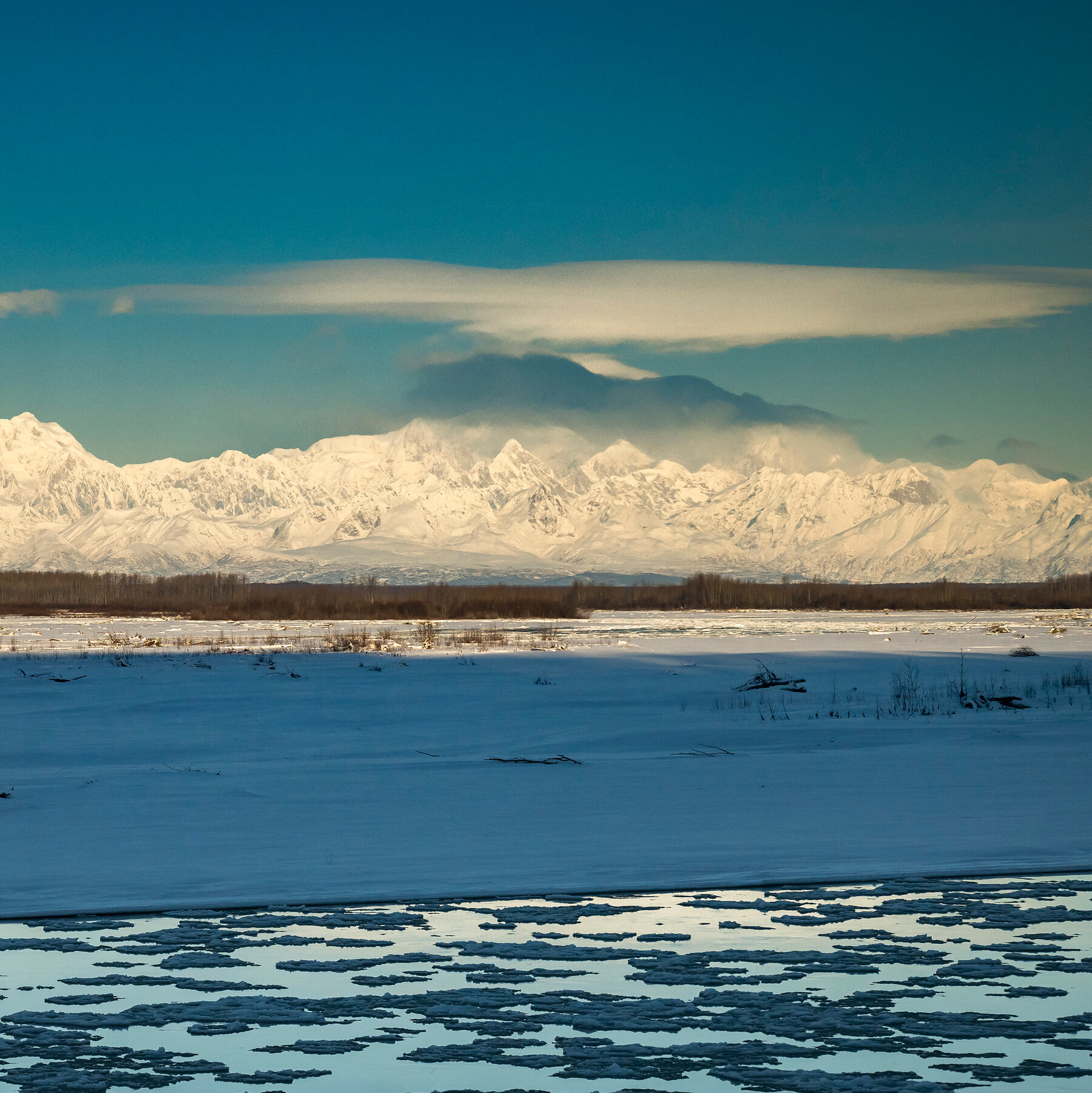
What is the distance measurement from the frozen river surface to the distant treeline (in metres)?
68.2

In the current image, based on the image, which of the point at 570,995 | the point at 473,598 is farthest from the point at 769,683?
the point at 473,598

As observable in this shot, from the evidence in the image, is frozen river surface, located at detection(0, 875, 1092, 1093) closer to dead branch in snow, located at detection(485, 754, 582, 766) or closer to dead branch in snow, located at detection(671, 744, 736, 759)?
dead branch in snow, located at detection(485, 754, 582, 766)

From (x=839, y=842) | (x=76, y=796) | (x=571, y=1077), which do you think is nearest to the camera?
(x=571, y=1077)

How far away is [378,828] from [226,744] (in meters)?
9.04

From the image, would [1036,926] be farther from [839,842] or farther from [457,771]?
[457,771]

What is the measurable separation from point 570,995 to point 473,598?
8283cm

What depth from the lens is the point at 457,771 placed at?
17.2m

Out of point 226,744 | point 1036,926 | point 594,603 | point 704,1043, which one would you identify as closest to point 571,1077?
point 704,1043

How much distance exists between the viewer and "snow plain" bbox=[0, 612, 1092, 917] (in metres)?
10.7

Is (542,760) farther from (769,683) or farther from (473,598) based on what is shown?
(473,598)

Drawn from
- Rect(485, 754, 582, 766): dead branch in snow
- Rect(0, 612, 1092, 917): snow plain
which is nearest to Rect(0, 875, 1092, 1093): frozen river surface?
Rect(0, 612, 1092, 917): snow plain

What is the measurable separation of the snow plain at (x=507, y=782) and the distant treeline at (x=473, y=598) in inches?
1787

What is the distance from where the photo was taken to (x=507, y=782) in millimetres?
16156

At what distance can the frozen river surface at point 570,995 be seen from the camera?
5879mm
